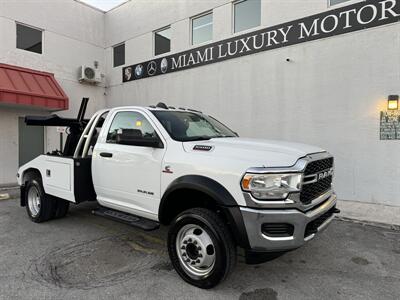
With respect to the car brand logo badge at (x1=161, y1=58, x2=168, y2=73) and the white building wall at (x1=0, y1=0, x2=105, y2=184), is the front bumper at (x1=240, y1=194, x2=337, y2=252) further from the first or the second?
the white building wall at (x1=0, y1=0, x2=105, y2=184)

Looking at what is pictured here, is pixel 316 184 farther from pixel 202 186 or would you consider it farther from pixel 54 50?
pixel 54 50

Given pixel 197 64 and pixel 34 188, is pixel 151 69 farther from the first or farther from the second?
pixel 34 188

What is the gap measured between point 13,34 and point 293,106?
10.3 metres

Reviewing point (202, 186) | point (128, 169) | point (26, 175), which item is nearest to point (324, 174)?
point (202, 186)

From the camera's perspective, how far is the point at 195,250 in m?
3.45

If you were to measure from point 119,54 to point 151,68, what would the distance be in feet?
8.52

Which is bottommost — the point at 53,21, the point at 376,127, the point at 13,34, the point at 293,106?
the point at 376,127

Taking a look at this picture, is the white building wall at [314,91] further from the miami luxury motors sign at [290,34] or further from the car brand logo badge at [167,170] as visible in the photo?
the car brand logo badge at [167,170]

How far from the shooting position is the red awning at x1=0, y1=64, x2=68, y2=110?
980cm

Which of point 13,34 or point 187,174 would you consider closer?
point 187,174

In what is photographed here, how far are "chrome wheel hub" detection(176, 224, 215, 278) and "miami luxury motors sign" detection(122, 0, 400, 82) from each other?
6.59 metres

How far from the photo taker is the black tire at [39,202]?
566 centimetres

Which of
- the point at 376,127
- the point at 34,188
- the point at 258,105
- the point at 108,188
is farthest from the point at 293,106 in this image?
the point at 34,188

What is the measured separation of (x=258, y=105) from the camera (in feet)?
29.7
